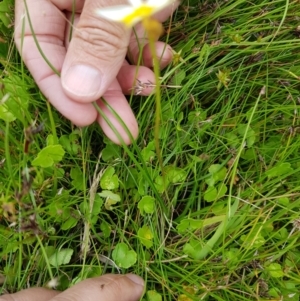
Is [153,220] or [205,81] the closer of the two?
[153,220]

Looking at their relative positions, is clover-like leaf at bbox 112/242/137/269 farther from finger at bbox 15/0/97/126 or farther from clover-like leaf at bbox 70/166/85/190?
finger at bbox 15/0/97/126

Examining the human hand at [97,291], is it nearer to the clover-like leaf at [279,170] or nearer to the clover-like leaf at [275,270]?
the clover-like leaf at [275,270]

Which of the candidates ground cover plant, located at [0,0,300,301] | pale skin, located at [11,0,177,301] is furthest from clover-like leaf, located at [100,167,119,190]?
pale skin, located at [11,0,177,301]

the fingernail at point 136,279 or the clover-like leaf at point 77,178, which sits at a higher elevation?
the clover-like leaf at point 77,178

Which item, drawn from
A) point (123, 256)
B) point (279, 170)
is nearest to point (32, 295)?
point (123, 256)

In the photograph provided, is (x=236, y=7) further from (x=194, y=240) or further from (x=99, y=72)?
(x=194, y=240)

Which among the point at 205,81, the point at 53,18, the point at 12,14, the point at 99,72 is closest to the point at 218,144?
the point at 205,81

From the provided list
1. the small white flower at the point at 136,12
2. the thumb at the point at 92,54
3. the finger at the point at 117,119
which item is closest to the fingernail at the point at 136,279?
the finger at the point at 117,119
